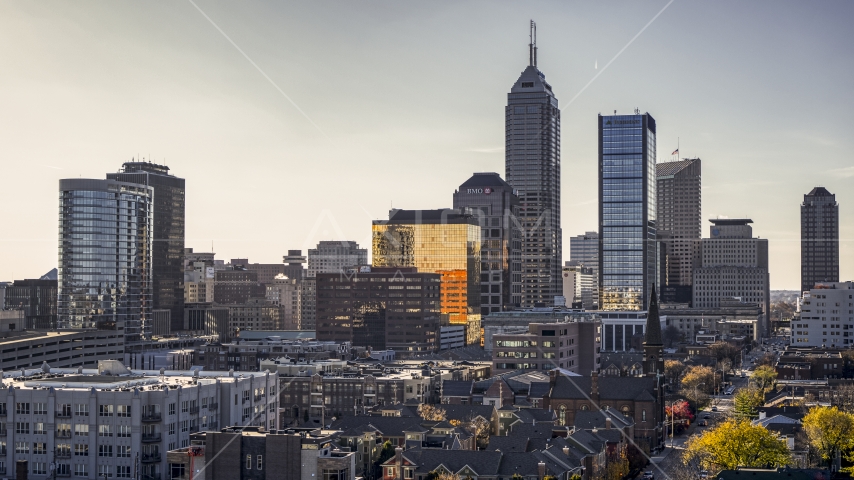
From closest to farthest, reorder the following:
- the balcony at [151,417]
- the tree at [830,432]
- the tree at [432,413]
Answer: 1. the balcony at [151,417]
2. the tree at [830,432]
3. the tree at [432,413]

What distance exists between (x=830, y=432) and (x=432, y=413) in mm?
49777

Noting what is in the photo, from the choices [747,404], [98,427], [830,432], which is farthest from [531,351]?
[98,427]

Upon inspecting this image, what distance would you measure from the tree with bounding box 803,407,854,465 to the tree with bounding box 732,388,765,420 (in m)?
23.1

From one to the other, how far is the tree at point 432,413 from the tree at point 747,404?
124ft

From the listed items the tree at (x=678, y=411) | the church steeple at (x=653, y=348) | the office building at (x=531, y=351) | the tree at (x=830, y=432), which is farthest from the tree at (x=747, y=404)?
the office building at (x=531, y=351)

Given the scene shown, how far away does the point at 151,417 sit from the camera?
10725 centimetres

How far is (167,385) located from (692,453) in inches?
2170

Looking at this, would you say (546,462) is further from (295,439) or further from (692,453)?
(295,439)

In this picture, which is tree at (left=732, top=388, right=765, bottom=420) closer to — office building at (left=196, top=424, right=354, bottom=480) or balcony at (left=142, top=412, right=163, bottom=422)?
office building at (left=196, top=424, right=354, bottom=480)

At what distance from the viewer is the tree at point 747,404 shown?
149 meters

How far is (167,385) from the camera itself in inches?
4456

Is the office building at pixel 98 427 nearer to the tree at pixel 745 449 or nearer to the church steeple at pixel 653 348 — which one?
the tree at pixel 745 449

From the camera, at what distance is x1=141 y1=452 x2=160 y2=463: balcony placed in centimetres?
10575

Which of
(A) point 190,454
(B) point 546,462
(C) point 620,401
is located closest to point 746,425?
(B) point 546,462
